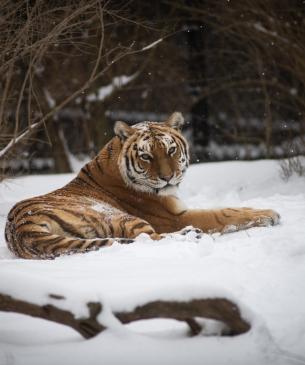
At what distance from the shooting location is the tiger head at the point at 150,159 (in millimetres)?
4742

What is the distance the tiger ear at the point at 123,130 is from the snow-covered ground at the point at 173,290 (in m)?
1.13

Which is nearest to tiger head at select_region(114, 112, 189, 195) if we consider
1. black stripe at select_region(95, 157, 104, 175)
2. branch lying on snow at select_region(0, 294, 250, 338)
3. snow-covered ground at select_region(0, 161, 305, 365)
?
black stripe at select_region(95, 157, 104, 175)

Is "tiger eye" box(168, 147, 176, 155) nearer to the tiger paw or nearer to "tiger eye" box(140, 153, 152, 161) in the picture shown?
"tiger eye" box(140, 153, 152, 161)

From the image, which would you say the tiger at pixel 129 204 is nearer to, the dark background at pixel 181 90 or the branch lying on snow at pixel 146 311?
the branch lying on snow at pixel 146 311

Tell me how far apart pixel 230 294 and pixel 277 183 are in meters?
4.38

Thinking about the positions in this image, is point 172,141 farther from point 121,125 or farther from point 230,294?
point 230,294

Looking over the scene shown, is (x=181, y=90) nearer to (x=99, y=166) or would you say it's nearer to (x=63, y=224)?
(x=99, y=166)

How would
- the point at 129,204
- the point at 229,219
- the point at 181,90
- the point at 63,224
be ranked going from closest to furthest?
1. the point at 63,224
2. the point at 229,219
3. the point at 129,204
4. the point at 181,90

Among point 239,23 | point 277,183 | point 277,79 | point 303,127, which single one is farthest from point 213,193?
point 277,79

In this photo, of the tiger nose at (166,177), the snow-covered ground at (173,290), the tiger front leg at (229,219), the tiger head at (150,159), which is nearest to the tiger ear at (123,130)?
the tiger head at (150,159)

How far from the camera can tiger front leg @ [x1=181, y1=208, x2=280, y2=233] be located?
4.45m

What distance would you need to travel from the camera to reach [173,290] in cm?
251

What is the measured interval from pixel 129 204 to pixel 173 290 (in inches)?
92.2

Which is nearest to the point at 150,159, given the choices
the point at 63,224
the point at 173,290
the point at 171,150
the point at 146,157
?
the point at 146,157
